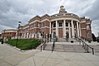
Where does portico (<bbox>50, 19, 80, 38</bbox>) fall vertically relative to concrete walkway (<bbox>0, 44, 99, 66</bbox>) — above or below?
above

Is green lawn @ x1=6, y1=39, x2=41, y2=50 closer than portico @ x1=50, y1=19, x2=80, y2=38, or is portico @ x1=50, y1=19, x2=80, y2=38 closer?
green lawn @ x1=6, y1=39, x2=41, y2=50

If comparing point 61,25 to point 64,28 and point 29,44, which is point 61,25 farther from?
point 29,44

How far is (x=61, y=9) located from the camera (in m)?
46.0

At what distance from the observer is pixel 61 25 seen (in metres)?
36.0

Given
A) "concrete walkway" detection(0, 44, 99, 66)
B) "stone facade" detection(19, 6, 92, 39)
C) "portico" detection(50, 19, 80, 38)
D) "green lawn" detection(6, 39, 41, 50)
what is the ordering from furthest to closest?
"stone facade" detection(19, 6, 92, 39) < "portico" detection(50, 19, 80, 38) < "green lawn" detection(6, 39, 41, 50) < "concrete walkway" detection(0, 44, 99, 66)

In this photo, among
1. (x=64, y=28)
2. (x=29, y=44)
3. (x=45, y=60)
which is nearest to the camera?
(x=45, y=60)

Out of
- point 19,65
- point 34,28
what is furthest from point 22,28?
point 19,65

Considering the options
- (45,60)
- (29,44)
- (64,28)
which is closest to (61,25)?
(64,28)

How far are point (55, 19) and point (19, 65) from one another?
2945 centimetres

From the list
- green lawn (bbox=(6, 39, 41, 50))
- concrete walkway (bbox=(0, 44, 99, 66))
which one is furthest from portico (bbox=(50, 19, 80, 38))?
concrete walkway (bbox=(0, 44, 99, 66))

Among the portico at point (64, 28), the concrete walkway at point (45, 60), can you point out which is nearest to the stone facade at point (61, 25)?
the portico at point (64, 28)

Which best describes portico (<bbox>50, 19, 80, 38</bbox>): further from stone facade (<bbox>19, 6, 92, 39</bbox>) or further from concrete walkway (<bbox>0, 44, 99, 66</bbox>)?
concrete walkway (<bbox>0, 44, 99, 66</bbox>)

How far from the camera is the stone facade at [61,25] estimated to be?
33562 millimetres

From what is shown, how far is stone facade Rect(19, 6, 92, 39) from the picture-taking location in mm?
33562
